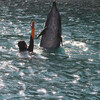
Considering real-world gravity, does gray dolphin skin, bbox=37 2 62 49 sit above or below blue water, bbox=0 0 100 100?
above

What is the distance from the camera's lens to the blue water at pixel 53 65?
30.6 ft

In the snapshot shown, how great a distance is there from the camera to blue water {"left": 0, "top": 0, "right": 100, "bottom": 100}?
30.6ft

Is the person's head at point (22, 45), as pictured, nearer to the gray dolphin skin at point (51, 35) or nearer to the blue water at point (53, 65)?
the blue water at point (53, 65)

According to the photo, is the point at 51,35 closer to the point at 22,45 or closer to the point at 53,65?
A: the point at 22,45

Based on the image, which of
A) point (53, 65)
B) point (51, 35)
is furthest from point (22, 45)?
point (51, 35)

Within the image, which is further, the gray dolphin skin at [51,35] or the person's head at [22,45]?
the gray dolphin skin at [51,35]

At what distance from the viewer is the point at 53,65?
1205 cm

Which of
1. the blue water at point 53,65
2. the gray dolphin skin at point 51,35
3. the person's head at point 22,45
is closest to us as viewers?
the blue water at point 53,65

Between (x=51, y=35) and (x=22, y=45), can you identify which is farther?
(x=51, y=35)

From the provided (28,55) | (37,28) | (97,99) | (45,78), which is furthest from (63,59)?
(37,28)

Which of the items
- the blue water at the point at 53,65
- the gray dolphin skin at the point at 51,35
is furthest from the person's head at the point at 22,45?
the gray dolphin skin at the point at 51,35

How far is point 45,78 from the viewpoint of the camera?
1049cm

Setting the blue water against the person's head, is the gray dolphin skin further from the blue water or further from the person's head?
the person's head

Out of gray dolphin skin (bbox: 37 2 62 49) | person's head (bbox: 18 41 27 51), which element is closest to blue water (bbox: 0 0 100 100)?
person's head (bbox: 18 41 27 51)
